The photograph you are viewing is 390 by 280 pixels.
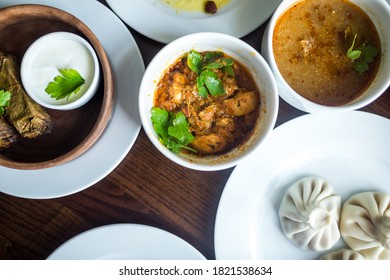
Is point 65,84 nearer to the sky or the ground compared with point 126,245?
nearer to the sky

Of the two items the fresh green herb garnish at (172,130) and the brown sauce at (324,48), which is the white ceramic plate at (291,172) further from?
the fresh green herb garnish at (172,130)

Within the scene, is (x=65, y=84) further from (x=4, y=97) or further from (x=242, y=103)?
(x=242, y=103)

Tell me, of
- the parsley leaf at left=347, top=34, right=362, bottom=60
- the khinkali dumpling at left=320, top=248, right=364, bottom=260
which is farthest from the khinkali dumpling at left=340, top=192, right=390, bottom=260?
the parsley leaf at left=347, top=34, right=362, bottom=60

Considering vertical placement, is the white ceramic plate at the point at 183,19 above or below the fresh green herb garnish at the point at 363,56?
above

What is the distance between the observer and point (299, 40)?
1.33 meters

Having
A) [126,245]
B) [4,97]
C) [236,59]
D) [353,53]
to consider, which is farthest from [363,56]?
[4,97]

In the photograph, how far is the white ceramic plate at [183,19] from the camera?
4.52 ft

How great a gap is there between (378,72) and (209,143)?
1.76 ft

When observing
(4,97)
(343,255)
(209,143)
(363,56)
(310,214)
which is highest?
(4,97)

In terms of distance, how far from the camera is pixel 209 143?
1306 millimetres

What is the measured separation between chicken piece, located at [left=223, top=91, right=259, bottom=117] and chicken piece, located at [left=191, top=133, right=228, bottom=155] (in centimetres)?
8

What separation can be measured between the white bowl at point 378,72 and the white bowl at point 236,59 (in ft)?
0.12

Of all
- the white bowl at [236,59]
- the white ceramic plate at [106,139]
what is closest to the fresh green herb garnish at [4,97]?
the white ceramic plate at [106,139]

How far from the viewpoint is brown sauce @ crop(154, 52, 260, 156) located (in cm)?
131
